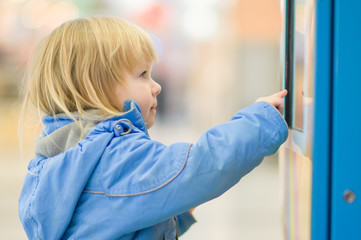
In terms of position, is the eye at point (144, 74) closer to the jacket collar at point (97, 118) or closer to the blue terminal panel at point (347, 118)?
the jacket collar at point (97, 118)

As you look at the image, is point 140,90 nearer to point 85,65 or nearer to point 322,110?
point 85,65

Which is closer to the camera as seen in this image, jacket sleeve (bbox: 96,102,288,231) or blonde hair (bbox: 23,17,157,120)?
jacket sleeve (bbox: 96,102,288,231)

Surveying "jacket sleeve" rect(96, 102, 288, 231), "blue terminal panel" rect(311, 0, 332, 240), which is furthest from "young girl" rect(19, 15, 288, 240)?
"blue terminal panel" rect(311, 0, 332, 240)

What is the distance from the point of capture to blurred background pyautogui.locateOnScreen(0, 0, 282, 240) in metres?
3.50

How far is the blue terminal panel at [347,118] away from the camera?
73 centimetres

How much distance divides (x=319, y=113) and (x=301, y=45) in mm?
254

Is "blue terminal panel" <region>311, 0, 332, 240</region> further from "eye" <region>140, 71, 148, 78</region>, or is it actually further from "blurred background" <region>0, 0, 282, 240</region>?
"blurred background" <region>0, 0, 282, 240</region>

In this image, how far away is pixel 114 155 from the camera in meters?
0.93

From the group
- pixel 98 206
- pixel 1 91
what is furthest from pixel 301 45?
pixel 1 91

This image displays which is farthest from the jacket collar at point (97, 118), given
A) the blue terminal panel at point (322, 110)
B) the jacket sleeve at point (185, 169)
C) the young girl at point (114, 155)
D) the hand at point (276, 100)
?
the blue terminal panel at point (322, 110)

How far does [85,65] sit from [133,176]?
1.00ft

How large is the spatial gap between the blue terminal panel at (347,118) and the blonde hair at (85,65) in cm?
50

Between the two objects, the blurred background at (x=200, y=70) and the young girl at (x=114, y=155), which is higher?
the young girl at (x=114, y=155)

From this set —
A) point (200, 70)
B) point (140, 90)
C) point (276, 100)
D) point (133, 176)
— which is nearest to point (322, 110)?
point (276, 100)
